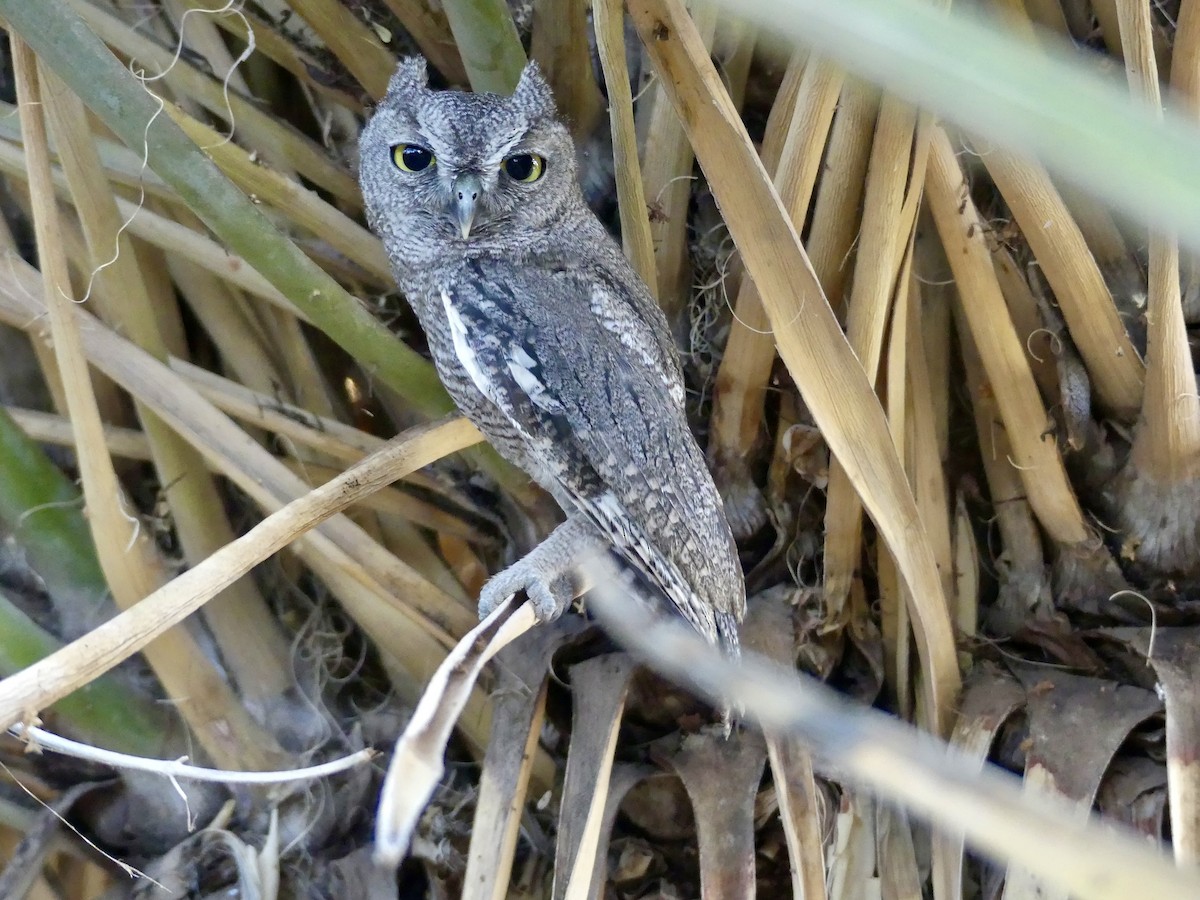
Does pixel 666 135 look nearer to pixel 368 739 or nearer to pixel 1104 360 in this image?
pixel 1104 360

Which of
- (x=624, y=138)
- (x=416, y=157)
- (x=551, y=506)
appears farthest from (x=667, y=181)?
(x=551, y=506)

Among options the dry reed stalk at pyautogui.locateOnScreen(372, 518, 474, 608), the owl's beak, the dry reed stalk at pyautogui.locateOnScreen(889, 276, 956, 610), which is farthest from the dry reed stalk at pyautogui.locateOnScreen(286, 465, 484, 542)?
the dry reed stalk at pyautogui.locateOnScreen(889, 276, 956, 610)

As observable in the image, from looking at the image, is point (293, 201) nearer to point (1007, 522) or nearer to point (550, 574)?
point (550, 574)

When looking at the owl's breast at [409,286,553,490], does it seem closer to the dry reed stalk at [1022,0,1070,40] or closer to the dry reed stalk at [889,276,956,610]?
the dry reed stalk at [889,276,956,610]

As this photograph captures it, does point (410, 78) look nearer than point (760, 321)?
No

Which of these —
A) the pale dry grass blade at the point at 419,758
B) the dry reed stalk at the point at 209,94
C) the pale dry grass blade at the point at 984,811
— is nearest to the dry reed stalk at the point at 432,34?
the dry reed stalk at the point at 209,94

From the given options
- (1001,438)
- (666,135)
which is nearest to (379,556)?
(666,135)
